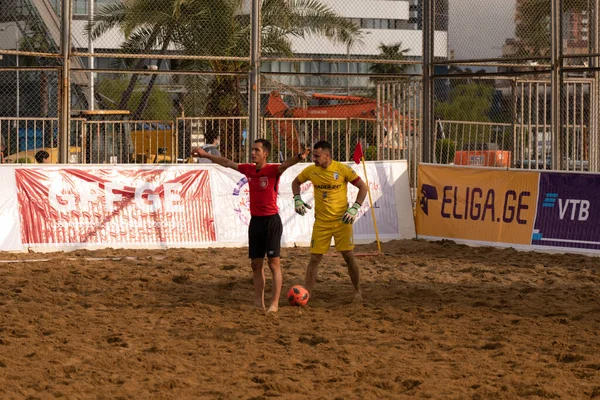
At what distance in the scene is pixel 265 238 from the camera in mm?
9430

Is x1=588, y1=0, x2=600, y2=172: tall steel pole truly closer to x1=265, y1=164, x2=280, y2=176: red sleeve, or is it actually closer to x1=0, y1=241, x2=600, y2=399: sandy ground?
x1=0, y1=241, x2=600, y2=399: sandy ground

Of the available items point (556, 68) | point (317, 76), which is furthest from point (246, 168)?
point (317, 76)

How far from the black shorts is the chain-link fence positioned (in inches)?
223

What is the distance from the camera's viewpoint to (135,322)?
877 centimetres

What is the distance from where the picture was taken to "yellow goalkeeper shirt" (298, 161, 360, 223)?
10086mm

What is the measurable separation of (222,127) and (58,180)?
22.9ft

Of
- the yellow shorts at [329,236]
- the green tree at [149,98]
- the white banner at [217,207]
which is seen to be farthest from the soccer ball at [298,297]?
the green tree at [149,98]

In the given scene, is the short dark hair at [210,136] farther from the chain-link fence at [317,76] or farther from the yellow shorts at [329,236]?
the yellow shorts at [329,236]

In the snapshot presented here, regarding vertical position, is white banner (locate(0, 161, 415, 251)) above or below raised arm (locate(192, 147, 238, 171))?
below

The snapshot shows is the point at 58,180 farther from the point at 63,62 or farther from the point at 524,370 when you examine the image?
the point at 524,370

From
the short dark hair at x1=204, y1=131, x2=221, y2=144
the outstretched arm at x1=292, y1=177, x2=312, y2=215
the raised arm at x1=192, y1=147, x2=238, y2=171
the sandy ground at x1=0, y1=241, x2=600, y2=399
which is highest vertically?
the short dark hair at x1=204, y1=131, x2=221, y2=144

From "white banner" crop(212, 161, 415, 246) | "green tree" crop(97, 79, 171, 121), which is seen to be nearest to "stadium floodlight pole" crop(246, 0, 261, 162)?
"white banner" crop(212, 161, 415, 246)

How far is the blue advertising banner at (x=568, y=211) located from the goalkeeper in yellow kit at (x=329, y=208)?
5.25 m

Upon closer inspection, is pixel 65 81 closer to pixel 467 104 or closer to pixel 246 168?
pixel 246 168
